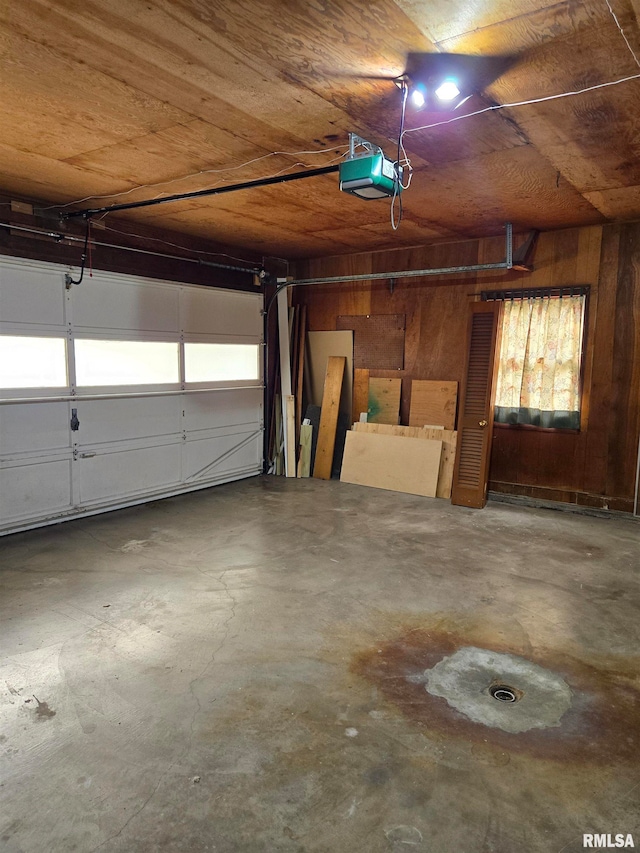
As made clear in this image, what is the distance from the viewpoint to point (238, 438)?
666 centimetres

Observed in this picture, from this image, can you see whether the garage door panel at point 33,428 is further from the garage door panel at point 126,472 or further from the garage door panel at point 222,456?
the garage door panel at point 222,456

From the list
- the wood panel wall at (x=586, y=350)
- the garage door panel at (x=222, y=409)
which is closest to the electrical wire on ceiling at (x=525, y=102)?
the wood panel wall at (x=586, y=350)

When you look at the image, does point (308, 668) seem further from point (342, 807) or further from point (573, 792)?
point (573, 792)

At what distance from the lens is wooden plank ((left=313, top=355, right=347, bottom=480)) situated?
6738 millimetres

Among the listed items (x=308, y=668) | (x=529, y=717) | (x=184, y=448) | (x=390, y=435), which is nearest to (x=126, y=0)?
(x=308, y=668)

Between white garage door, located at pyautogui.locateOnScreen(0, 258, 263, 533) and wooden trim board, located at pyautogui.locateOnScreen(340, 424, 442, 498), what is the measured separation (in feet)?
4.47

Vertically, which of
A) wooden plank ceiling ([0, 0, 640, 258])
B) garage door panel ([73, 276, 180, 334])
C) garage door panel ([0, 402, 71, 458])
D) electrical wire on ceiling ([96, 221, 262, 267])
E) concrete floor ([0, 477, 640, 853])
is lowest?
concrete floor ([0, 477, 640, 853])

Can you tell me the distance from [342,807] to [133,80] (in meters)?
3.14

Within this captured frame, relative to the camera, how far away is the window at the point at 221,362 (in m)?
6.01

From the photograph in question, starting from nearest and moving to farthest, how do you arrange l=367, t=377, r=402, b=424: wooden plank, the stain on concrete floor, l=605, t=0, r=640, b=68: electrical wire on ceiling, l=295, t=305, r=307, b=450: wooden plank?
l=605, t=0, r=640, b=68: electrical wire on ceiling < the stain on concrete floor < l=367, t=377, r=402, b=424: wooden plank < l=295, t=305, r=307, b=450: wooden plank

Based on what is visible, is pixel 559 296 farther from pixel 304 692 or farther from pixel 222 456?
pixel 304 692

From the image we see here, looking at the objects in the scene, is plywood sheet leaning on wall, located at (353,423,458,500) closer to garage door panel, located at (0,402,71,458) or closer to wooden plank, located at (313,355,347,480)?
wooden plank, located at (313,355,347,480)

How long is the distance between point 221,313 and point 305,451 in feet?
6.56

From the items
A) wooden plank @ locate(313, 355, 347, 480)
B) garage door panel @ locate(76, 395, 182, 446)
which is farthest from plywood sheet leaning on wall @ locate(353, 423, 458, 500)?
garage door panel @ locate(76, 395, 182, 446)
